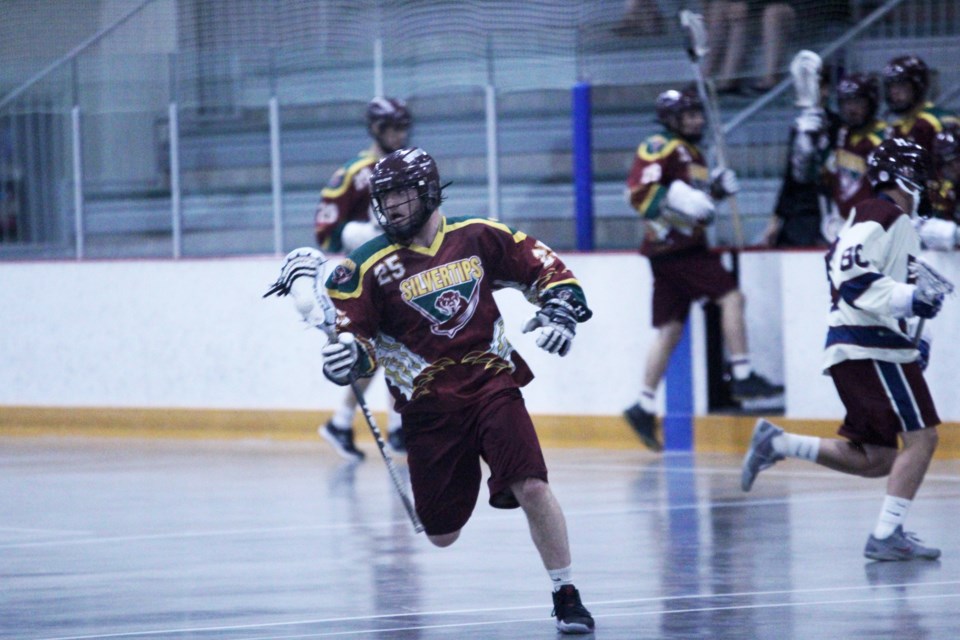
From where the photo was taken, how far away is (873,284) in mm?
7043

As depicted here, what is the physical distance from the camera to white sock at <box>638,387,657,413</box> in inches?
437

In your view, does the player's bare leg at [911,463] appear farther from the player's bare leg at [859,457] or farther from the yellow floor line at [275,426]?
the yellow floor line at [275,426]

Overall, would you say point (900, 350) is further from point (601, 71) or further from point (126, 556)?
point (601, 71)

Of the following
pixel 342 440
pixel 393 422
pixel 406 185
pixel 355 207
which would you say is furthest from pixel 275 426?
pixel 406 185

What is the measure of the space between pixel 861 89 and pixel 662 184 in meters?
1.23

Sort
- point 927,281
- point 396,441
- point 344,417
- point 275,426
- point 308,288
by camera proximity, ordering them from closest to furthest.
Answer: point 308,288, point 927,281, point 396,441, point 344,417, point 275,426

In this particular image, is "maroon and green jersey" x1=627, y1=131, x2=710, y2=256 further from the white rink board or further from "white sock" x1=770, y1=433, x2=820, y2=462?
"white sock" x1=770, y1=433, x2=820, y2=462

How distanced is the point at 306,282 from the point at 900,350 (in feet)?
7.60

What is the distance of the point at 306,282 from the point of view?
20.4 feet

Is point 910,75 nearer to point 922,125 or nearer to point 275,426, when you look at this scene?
point 922,125

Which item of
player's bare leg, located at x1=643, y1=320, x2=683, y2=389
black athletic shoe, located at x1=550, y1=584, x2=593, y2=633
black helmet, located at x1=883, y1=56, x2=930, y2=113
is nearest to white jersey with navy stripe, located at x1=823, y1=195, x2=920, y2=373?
black athletic shoe, located at x1=550, y1=584, x2=593, y2=633

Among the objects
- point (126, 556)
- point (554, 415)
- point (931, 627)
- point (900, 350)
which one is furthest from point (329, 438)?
point (931, 627)

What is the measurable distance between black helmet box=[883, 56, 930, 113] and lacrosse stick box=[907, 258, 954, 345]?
3.39 metres

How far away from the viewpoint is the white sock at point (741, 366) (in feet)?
35.8
